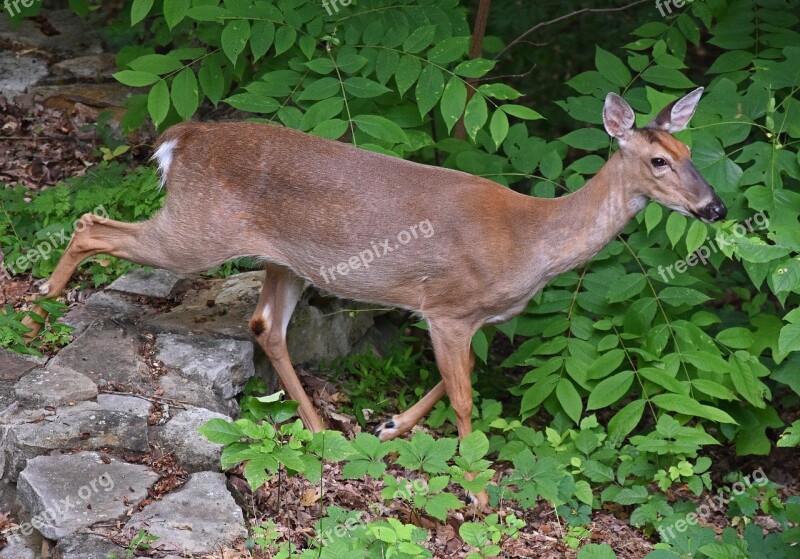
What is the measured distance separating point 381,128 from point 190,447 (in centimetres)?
227

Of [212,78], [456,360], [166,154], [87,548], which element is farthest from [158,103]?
[87,548]

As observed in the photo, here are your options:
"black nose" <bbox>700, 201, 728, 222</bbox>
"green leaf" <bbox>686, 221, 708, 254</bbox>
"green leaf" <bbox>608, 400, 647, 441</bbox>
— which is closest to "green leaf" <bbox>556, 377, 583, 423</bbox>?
"green leaf" <bbox>608, 400, 647, 441</bbox>

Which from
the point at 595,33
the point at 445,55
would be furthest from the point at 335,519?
the point at 595,33

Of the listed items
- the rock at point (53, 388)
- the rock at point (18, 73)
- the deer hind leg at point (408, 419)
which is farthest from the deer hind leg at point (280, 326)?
the rock at point (18, 73)

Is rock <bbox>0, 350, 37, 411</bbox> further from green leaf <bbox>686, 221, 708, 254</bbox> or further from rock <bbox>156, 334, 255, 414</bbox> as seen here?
green leaf <bbox>686, 221, 708, 254</bbox>

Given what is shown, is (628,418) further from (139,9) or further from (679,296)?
(139,9)

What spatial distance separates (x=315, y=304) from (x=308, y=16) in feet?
6.85

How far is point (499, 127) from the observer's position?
6.29m

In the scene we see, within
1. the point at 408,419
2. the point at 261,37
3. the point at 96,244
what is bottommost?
the point at 408,419

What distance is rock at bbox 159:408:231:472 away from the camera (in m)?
5.46

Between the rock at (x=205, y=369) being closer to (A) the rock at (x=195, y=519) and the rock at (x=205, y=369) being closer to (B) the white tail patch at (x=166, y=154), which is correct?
(A) the rock at (x=195, y=519)

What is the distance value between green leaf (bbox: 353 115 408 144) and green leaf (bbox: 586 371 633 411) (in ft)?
6.31

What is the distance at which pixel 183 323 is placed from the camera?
6.65 m

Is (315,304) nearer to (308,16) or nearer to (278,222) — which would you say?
(278,222)
